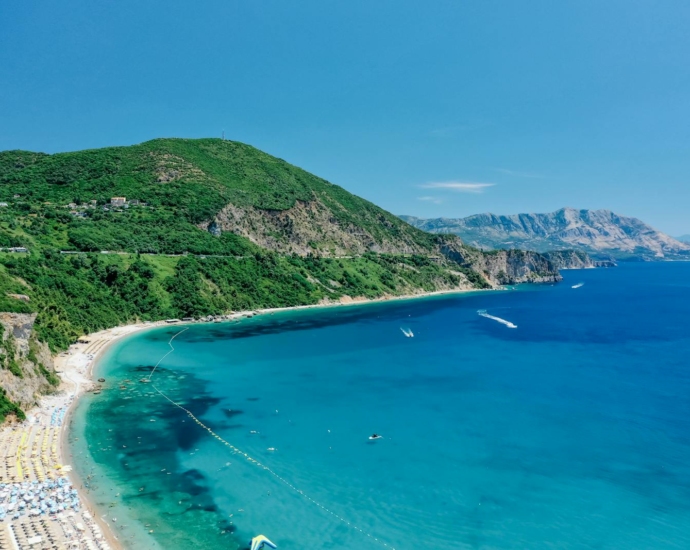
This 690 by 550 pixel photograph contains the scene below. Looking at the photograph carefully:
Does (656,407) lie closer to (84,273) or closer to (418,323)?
(418,323)

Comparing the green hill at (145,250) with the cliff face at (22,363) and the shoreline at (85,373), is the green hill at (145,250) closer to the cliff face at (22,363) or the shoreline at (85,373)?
the cliff face at (22,363)

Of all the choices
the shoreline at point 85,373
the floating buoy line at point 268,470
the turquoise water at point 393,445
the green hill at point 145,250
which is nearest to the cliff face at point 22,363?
the green hill at point 145,250

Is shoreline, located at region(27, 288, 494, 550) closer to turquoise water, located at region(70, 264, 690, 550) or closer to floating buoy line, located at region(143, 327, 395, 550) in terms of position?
turquoise water, located at region(70, 264, 690, 550)

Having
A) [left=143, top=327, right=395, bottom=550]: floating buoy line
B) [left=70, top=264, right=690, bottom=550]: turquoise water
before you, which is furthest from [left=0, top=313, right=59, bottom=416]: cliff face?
[left=143, top=327, right=395, bottom=550]: floating buoy line

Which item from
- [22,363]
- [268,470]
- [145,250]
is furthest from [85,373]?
[145,250]

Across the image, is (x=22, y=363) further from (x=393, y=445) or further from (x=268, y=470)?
(x=393, y=445)

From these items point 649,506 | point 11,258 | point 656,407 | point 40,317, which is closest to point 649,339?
point 656,407
